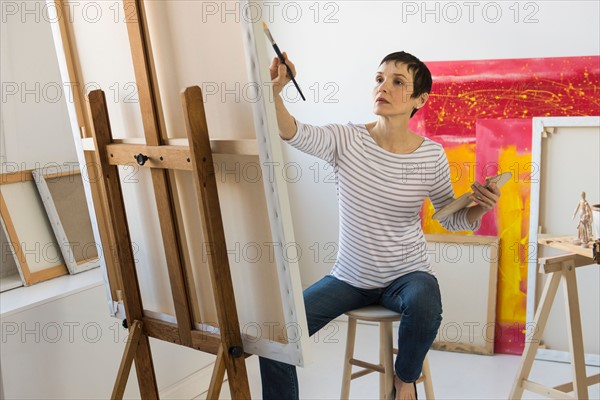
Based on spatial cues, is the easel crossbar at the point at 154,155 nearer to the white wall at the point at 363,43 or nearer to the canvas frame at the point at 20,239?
the canvas frame at the point at 20,239

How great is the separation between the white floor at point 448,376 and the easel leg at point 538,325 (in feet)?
1.23

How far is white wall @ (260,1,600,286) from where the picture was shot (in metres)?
3.38

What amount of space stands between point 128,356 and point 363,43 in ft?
7.21

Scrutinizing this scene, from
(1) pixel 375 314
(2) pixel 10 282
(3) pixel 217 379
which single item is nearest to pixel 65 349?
(2) pixel 10 282

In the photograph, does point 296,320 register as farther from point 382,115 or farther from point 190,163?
point 382,115

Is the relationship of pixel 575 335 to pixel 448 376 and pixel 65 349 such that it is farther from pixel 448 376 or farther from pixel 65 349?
pixel 65 349

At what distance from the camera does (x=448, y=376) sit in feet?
11.2

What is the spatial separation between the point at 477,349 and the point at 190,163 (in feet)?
7.35

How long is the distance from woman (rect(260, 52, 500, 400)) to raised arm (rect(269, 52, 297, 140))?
0.11 metres

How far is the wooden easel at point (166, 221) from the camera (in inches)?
73.5

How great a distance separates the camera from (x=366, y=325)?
408 cm

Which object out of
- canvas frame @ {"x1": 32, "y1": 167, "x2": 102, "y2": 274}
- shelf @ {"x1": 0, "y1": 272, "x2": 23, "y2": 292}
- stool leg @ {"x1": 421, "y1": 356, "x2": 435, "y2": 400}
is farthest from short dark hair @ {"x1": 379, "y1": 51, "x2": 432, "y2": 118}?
shelf @ {"x1": 0, "y1": 272, "x2": 23, "y2": 292}

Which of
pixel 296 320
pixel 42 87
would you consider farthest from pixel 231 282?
pixel 42 87

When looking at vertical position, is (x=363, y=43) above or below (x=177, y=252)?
above
